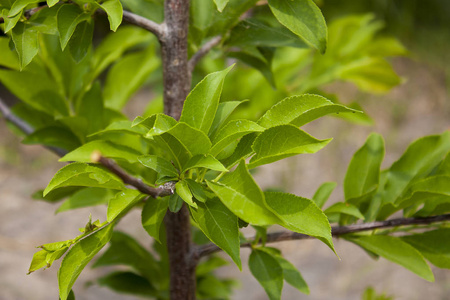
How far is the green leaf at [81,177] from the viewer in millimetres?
363

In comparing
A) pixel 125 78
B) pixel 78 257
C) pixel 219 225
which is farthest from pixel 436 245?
pixel 125 78

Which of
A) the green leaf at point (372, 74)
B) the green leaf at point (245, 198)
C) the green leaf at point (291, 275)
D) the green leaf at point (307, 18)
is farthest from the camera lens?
the green leaf at point (372, 74)

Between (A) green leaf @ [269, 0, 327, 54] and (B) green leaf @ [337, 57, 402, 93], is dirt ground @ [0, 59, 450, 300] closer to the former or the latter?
(B) green leaf @ [337, 57, 402, 93]

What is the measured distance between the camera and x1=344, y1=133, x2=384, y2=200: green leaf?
21.2 inches

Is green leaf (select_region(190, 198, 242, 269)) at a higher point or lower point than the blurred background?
higher

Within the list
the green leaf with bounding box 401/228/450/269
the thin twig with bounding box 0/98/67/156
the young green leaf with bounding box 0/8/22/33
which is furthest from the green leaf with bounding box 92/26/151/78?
the green leaf with bounding box 401/228/450/269

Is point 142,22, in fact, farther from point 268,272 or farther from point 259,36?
point 268,272

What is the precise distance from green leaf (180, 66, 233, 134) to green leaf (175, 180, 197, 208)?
5 cm

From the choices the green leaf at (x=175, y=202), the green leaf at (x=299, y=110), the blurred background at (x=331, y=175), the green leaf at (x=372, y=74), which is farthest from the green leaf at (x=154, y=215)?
the blurred background at (x=331, y=175)

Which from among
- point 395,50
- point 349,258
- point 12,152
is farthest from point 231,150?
point 12,152

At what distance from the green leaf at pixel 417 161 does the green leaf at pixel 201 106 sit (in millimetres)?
247

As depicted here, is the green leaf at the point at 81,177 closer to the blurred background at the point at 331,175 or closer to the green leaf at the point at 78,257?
the green leaf at the point at 78,257

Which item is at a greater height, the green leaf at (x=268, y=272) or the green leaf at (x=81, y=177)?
the green leaf at (x=81, y=177)

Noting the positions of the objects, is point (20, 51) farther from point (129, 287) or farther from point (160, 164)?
point (129, 287)
